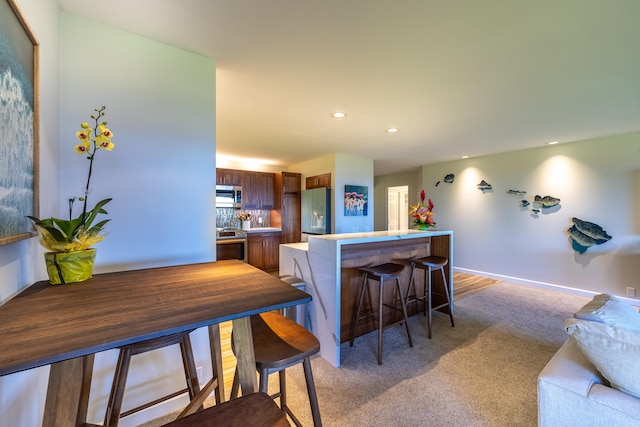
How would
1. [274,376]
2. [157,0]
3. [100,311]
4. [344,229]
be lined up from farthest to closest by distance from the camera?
[344,229]
[274,376]
[157,0]
[100,311]

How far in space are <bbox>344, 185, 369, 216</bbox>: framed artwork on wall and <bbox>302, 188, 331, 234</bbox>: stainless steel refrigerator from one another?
0.36 metres

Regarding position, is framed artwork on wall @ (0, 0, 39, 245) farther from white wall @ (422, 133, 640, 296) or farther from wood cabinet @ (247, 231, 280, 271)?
white wall @ (422, 133, 640, 296)

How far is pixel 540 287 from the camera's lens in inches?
162

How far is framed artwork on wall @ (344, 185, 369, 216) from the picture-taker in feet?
15.8

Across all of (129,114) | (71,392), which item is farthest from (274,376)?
(129,114)

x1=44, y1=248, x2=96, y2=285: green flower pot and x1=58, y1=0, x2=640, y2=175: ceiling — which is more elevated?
x1=58, y1=0, x2=640, y2=175: ceiling

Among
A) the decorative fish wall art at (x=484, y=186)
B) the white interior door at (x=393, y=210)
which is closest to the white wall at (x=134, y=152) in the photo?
the decorative fish wall art at (x=484, y=186)

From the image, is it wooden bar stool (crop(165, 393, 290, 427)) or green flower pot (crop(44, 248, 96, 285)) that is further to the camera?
green flower pot (crop(44, 248, 96, 285))

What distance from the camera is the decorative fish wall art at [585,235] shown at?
358cm

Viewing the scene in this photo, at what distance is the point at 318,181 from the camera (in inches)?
200

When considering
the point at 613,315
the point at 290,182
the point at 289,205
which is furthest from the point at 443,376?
the point at 290,182

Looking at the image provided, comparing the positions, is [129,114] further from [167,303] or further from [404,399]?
[404,399]

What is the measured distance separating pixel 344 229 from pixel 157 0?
159 inches

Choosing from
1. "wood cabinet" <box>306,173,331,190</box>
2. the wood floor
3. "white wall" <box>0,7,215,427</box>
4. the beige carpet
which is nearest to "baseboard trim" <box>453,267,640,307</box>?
the wood floor
